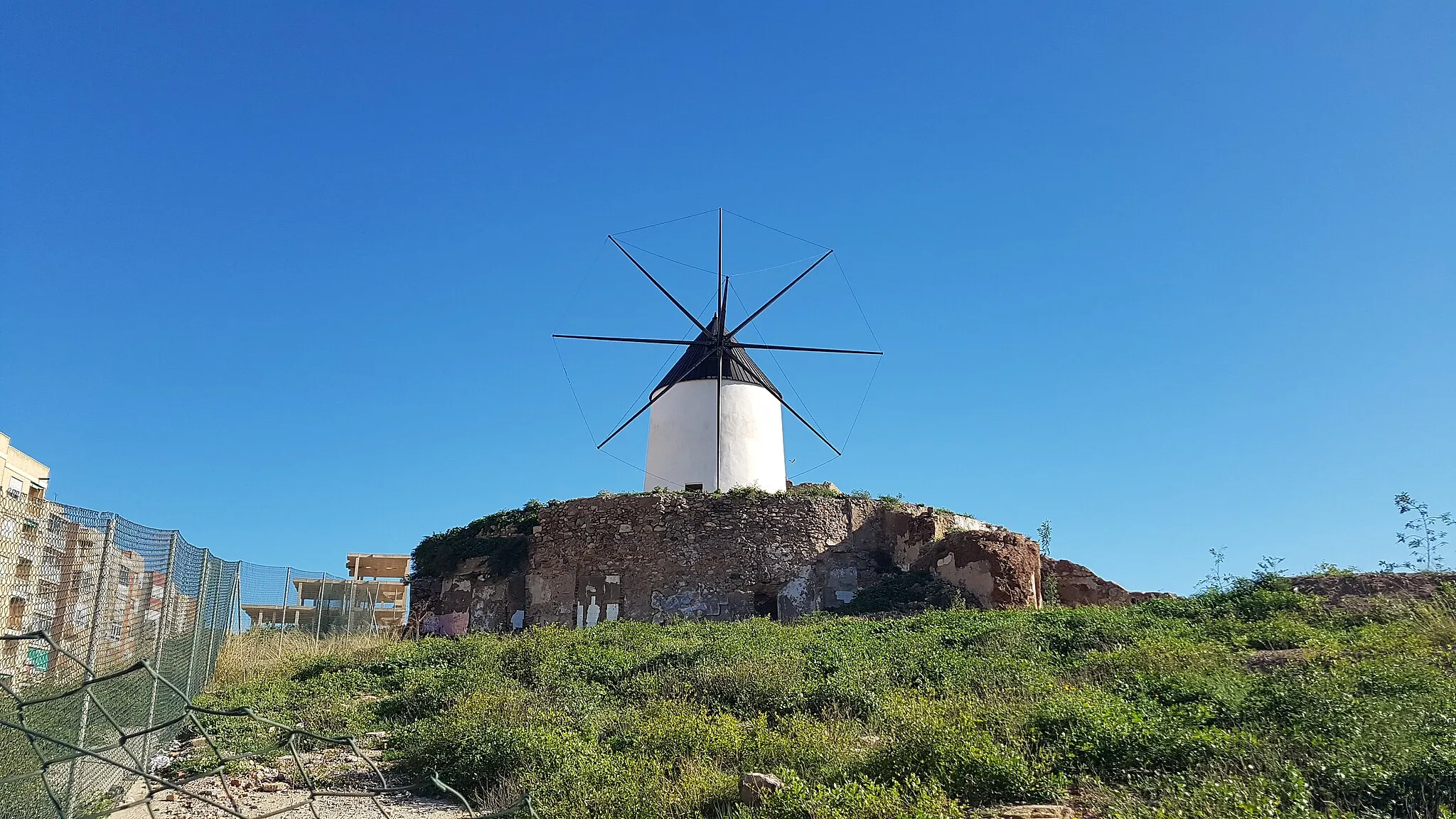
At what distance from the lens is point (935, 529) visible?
62.0ft

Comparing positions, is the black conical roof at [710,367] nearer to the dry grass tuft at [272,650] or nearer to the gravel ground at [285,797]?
the dry grass tuft at [272,650]

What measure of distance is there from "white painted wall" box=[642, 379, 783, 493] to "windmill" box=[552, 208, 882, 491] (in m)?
0.02

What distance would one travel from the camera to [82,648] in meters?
5.55

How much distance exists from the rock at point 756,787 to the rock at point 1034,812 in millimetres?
1337

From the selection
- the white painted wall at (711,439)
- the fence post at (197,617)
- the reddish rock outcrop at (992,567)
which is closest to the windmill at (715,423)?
the white painted wall at (711,439)

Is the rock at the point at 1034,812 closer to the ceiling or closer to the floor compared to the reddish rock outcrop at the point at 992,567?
closer to the floor

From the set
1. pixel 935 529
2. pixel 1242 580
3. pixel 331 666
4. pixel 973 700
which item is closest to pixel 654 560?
pixel 935 529

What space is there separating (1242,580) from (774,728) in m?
8.85

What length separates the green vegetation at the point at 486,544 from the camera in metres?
20.0

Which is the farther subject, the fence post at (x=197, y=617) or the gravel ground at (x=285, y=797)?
the fence post at (x=197, y=617)

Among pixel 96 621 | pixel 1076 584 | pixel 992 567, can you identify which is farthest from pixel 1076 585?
pixel 96 621

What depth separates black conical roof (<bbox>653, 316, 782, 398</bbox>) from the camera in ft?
80.8

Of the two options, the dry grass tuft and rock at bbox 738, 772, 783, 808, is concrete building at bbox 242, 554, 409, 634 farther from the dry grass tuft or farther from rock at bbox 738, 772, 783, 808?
rock at bbox 738, 772, 783, 808

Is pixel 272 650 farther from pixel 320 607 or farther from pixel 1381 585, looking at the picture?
pixel 1381 585
